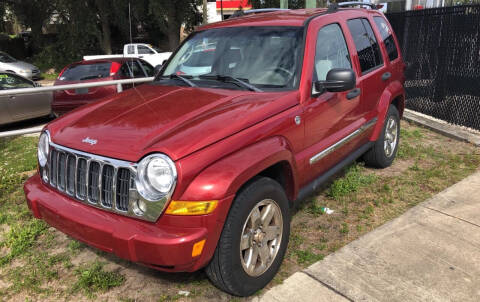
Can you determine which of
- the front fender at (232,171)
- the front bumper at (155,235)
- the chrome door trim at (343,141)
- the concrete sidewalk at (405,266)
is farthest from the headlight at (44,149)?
the chrome door trim at (343,141)

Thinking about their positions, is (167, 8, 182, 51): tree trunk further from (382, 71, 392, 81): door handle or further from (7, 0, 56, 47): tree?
(382, 71, 392, 81): door handle

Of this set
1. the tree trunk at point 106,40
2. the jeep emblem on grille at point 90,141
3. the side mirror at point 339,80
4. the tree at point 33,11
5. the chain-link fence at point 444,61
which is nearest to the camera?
the jeep emblem on grille at point 90,141

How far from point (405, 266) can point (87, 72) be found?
7795mm

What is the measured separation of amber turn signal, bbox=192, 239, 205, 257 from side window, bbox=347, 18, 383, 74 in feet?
9.06

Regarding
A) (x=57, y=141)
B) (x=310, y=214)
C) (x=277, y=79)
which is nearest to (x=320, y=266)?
(x=310, y=214)

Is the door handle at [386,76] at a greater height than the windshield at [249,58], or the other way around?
the windshield at [249,58]

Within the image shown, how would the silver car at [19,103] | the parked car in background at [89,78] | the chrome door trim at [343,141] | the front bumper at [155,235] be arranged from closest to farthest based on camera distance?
the front bumper at [155,235] → the chrome door trim at [343,141] → the parked car in background at [89,78] → the silver car at [19,103]

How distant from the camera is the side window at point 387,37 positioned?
16.3 ft

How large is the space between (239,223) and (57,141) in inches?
57.9

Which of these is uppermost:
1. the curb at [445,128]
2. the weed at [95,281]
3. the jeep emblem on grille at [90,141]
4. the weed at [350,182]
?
the jeep emblem on grille at [90,141]

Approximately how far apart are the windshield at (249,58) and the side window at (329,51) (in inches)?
9.8

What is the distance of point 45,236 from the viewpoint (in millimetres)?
3797

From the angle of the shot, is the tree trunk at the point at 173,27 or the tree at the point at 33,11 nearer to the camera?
the tree trunk at the point at 173,27

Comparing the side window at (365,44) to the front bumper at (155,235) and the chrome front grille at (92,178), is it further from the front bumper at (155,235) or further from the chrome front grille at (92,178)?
the chrome front grille at (92,178)
